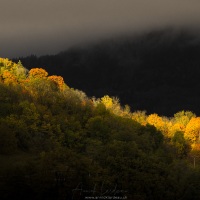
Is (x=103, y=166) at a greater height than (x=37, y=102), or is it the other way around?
(x=37, y=102)

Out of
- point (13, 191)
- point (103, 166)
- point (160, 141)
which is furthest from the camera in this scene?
point (160, 141)

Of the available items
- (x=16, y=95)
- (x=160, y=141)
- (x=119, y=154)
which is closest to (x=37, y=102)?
(x=16, y=95)

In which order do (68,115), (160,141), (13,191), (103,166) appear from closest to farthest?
(13,191)
(103,166)
(160,141)
(68,115)

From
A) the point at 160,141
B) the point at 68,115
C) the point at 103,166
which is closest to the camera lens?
the point at 103,166

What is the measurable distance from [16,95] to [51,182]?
4378 inches

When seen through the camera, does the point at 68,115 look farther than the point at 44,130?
Yes

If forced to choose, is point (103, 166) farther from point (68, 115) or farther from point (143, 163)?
point (68, 115)

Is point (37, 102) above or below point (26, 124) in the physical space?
above

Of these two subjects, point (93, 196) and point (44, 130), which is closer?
point (93, 196)

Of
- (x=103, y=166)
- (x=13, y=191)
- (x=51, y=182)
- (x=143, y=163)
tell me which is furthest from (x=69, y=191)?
(x=143, y=163)

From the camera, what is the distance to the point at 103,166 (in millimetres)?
98375

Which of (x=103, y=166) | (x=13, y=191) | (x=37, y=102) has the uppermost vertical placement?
(x=37, y=102)

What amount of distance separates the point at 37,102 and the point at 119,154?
10380cm

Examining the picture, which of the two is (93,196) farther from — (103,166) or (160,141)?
(160,141)
